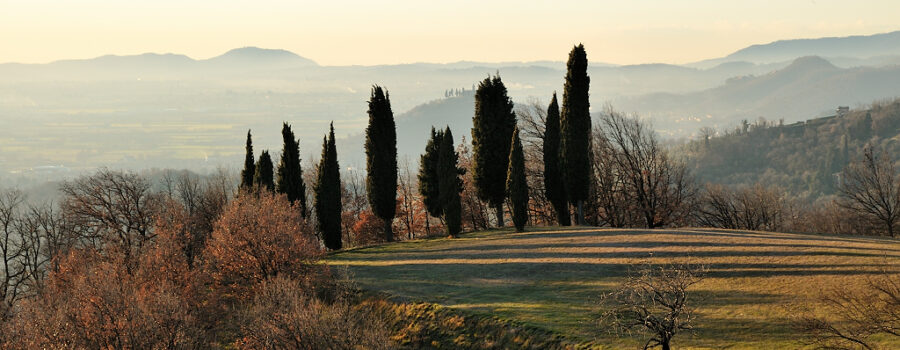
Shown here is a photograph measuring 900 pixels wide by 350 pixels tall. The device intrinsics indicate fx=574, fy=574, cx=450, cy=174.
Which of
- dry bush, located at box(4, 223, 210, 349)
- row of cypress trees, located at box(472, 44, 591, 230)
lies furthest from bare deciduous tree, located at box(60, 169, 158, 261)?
row of cypress trees, located at box(472, 44, 591, 230)

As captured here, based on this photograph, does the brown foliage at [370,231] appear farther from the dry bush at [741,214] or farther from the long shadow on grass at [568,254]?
the dry bush at [741,214]

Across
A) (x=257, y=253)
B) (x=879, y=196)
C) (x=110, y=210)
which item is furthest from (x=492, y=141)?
(x=879, y=196)

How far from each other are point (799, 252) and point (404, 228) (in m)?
48.4

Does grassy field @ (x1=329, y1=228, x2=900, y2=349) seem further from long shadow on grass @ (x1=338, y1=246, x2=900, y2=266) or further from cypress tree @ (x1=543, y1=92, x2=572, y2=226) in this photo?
cypress tree @ (x1=543, y1=92, x2=572, y2=226)

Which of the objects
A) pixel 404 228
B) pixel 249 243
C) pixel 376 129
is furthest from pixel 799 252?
pixel 404 228

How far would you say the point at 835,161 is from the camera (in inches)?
7623

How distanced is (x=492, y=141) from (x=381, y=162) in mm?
10455

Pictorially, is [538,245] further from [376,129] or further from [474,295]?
[376,129]

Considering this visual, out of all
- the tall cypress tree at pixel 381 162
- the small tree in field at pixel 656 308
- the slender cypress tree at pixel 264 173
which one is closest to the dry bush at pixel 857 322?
the small tree in field at pixel 656 308

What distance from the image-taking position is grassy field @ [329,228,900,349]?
20.8 m

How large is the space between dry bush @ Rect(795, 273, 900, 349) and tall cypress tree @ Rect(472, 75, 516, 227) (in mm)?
32849

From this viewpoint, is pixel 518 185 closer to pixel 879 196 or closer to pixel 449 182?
pixel 449 182

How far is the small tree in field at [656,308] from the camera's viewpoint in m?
15.9

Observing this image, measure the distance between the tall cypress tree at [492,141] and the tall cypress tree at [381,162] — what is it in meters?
7.88
